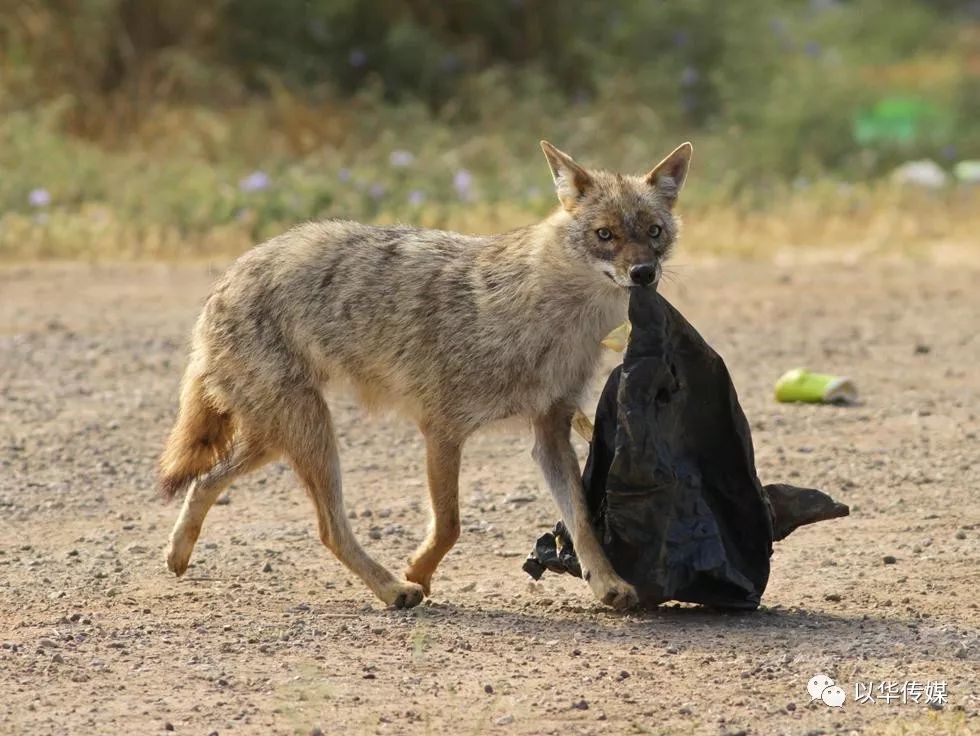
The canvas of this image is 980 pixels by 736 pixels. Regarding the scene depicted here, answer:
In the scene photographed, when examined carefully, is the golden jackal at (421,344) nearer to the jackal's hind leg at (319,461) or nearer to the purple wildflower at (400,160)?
the jackal's hind leg at (319,461)

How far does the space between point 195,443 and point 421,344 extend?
0.90 meters

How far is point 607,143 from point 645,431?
11.2 m

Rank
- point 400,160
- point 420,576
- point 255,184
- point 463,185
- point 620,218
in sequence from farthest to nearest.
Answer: point 400,160 → point 463,185 → point 255,184 → point 420,576 → point 620,218

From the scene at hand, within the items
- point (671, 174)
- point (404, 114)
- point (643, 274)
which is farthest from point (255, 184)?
point (643, 274)

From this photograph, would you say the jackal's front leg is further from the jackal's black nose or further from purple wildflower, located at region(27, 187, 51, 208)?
purple wildflower, located at region(27, 187, 51, 208)

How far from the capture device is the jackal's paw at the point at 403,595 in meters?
5.61

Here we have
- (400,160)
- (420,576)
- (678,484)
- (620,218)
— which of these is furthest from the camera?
(400,160)

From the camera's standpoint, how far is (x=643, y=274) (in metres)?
5.38

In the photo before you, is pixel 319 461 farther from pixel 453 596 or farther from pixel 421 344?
pixel 453 596

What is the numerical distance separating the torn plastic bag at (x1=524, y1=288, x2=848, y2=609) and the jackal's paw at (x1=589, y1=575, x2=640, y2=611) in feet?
0.11

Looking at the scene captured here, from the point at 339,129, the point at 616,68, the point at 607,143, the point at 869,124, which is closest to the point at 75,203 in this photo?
the point at 339,129

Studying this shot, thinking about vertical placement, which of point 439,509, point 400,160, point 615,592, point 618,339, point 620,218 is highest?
point 620,218

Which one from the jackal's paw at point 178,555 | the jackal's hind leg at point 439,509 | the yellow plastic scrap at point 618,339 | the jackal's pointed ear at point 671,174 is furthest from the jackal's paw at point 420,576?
the jackal's pointed ear at point 671,174

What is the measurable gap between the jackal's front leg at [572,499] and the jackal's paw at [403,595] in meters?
0.53
